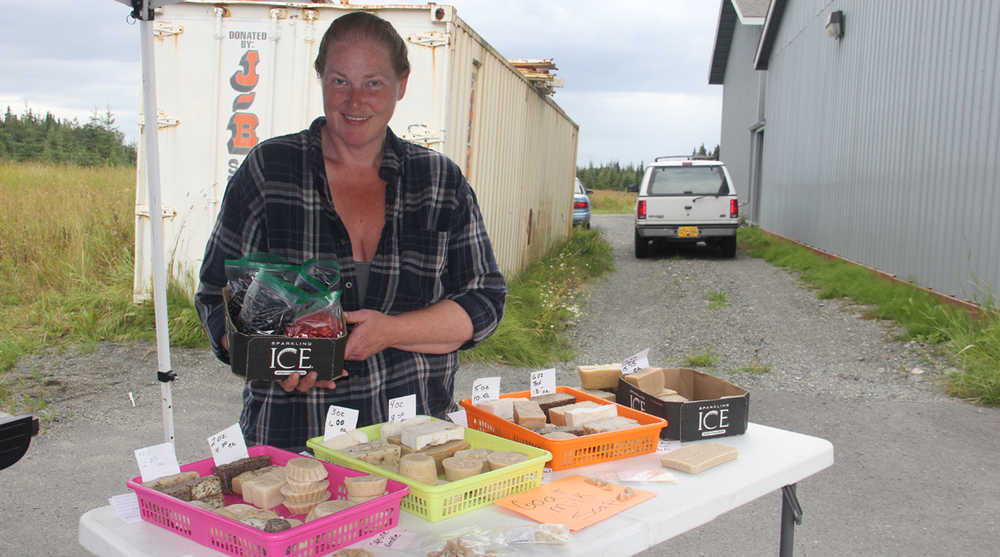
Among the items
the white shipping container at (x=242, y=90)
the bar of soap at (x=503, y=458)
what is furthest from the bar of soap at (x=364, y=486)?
the white shipping container at (x=242, y=90)

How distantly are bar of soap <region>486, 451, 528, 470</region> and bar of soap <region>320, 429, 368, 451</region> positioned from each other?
348 mm

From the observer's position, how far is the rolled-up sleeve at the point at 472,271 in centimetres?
236

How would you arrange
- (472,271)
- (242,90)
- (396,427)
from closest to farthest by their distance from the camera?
(396,427)
(472,271)
(242,90)

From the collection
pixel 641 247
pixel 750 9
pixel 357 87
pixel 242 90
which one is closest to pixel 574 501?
pixel 357 87

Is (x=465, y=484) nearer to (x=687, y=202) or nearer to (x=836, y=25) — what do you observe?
(x=687, y=202)

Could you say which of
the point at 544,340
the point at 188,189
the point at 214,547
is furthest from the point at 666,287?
the point at 214,547

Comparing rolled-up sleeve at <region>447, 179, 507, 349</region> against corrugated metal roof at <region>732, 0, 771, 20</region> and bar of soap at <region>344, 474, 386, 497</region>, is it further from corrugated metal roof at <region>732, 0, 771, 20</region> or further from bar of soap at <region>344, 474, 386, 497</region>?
corrugated metal roof at <region>732, 0, 771, 20</region>

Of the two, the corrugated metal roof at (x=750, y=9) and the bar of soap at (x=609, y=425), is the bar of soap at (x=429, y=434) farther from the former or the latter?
the corrugated metal roof at (x=750, y=9)

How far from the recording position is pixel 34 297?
8352 mm

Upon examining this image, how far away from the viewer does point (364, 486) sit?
1.57m

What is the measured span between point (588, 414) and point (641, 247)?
42.4 ft

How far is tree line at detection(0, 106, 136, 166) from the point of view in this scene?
18.0 m

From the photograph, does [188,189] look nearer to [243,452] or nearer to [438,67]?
[438,67]

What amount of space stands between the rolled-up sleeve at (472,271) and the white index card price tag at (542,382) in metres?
0.24
